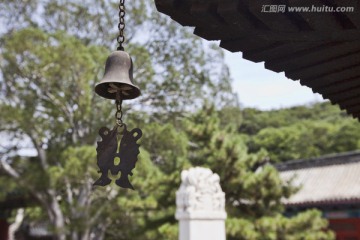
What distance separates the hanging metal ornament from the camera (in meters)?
1.86

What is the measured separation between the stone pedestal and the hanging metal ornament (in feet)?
17.2

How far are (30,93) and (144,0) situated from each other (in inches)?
142

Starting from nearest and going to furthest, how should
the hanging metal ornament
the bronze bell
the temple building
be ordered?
the hanging metal ornament, the bronze bell, the temple building

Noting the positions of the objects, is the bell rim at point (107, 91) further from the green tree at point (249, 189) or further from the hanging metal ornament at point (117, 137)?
the green tree at point (249, 189)

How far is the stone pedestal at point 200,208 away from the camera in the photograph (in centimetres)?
708

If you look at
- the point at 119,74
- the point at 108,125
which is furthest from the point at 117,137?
the point at 108,125

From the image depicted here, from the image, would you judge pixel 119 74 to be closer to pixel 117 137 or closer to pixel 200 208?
pixel 117 137

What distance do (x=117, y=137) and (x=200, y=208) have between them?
222 inches

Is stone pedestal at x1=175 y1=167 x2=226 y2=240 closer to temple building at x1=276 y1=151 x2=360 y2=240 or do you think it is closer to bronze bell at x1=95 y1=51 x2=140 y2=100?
temple building at x1=276 y1=151 x2=360 y2=240

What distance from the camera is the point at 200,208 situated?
7355 millimetres

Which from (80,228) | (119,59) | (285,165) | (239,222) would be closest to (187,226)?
(239,222)

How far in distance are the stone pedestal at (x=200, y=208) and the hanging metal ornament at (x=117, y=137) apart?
5.24m

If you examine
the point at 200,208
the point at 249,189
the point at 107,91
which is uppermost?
the point at 249,189

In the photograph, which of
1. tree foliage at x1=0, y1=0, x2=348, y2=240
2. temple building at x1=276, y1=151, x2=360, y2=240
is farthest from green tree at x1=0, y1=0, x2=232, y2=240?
temple building at x1=276, y1=151, x2=360, y2=240
